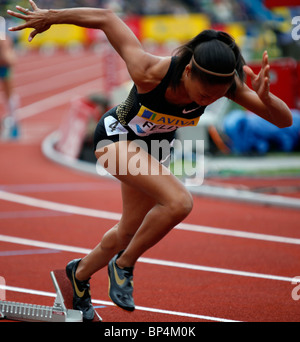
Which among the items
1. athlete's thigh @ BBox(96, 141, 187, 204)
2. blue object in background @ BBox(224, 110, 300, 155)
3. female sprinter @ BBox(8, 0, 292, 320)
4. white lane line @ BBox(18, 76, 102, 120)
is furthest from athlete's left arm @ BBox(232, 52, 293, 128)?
white lane line @ BBox(18, 76, 102, 120)

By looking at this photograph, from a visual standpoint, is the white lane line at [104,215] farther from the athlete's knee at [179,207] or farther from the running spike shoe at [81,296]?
the athlete's knee at [179,207]

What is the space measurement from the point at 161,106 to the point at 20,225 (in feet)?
13.4

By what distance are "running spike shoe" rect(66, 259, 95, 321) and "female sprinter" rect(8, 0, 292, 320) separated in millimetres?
37

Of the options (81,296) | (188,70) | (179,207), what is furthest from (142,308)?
(188,70)

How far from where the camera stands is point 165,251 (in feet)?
22.4

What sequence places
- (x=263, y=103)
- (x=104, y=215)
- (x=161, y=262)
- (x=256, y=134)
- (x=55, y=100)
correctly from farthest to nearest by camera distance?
1. (x=55, y=100)
2. (x=256, y=134)
3. (x=104, y=215)
4. (x=161, y=262)
5. (x=263, y=103)

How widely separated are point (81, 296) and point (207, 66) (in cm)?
180

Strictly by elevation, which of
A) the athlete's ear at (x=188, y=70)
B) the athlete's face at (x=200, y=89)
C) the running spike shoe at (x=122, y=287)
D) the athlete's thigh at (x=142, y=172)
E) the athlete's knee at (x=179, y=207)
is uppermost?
the athlete's ear at (x=188, y=70)

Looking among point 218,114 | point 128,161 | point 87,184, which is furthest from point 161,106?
point 218,114

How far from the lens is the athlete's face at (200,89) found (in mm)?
3986

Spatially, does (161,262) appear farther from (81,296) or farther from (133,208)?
(133,208)

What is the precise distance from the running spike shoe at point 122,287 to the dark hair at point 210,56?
3.91 feet

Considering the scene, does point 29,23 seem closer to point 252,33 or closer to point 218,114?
point 218,114

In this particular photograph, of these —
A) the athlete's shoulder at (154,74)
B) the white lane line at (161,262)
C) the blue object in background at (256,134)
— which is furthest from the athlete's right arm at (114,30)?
the blue object in background at (256,134)
